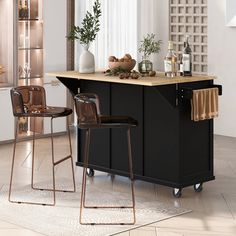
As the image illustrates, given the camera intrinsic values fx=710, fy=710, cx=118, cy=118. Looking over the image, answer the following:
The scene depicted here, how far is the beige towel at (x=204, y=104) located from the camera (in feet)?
19.4

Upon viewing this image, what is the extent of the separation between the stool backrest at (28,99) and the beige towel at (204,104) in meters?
1.34

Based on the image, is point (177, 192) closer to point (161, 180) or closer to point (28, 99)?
point (161, 180)

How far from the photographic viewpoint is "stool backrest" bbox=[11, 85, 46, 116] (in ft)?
19.4

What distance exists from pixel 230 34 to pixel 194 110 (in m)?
3.53

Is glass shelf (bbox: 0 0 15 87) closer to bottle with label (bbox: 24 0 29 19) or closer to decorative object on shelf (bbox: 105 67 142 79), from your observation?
bottle with label (bbox: 24 0 29 19)

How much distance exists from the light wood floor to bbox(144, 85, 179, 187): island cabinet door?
208 millimetres

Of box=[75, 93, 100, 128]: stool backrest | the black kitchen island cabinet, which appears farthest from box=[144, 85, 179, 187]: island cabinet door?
box=[75, 93, 100, 128]: stool backrest

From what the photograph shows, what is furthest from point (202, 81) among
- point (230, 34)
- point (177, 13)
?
point (177, 13)

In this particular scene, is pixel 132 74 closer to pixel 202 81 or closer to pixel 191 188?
pixel 202 81

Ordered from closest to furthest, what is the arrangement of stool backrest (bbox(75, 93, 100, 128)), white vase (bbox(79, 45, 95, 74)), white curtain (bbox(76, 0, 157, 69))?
stool backrest (bbox(75, 93, 100, 128)), white vase (bbox(79, 45, 95, 74)), white curtain (bbox(76, 0, 157, 69))

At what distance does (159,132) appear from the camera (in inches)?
242

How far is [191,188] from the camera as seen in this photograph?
6441mm

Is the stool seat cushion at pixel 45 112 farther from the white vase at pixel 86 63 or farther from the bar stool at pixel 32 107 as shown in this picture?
the white vase at pixel 86 63

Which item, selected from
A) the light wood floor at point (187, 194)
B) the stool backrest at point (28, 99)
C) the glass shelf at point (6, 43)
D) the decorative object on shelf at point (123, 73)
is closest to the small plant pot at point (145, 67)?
the decorative object on shelf at point (123, 73)
